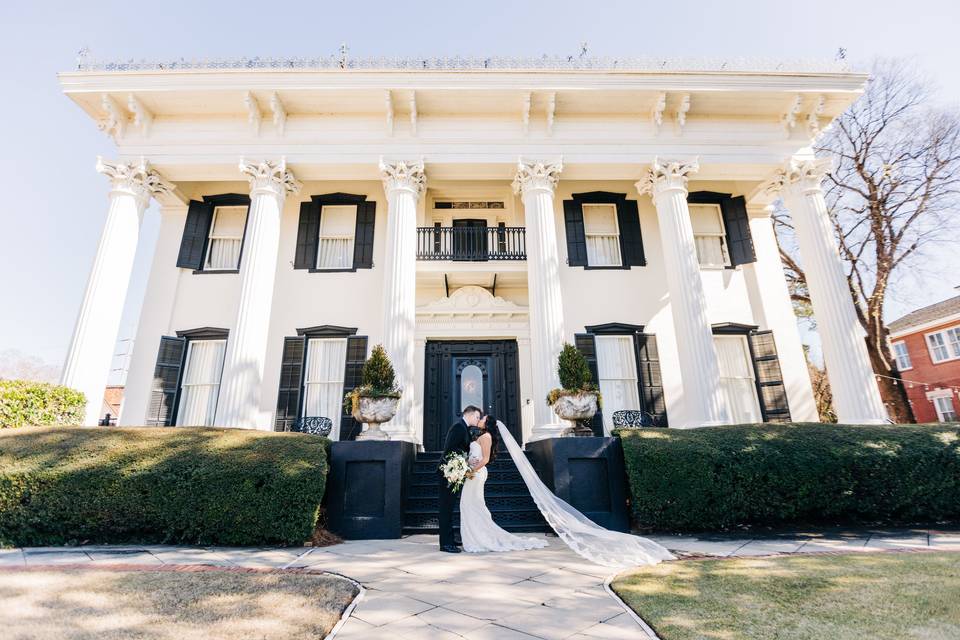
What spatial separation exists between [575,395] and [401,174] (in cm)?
680

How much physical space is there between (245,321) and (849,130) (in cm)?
1907

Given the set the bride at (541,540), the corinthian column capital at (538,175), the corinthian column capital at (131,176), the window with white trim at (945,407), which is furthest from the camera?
the window with white trim at (945,407)

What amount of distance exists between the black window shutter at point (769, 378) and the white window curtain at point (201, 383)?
13417 millimetres

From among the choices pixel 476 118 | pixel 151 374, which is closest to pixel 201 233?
pixel 151 374

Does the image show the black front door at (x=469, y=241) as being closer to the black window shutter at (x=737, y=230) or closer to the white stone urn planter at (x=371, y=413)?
the white stone urn planter at (x=371, y=413)

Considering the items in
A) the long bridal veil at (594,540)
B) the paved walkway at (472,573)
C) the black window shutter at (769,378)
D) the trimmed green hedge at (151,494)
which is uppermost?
the black window shutter at (769,378)

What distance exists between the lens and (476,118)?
462 inches

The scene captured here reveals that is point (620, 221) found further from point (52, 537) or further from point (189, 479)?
point (52, 537)

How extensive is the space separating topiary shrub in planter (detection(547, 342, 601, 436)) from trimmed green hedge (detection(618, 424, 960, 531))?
4.42 feet

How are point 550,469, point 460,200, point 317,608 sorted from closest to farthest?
point 317,608
point 550,469
point 460,200

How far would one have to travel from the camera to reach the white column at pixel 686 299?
9789 mm

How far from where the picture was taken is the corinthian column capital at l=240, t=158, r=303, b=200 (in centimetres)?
1108

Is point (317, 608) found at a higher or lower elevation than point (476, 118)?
lower

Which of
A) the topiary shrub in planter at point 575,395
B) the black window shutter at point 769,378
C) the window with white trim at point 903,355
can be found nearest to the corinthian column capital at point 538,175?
the topiary shrub in planter at point 575,395
